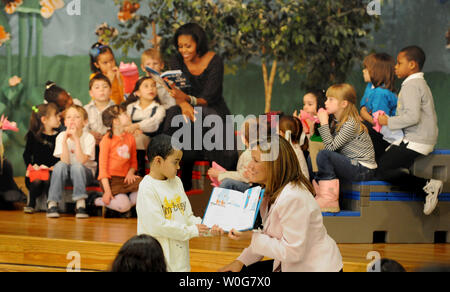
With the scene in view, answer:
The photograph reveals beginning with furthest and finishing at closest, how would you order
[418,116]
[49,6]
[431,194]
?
[49,6] < [418,116] < [431,194]

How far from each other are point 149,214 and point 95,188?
3.24m

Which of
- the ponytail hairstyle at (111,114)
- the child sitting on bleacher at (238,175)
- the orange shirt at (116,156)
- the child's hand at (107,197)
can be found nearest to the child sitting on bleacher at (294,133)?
the child sitting on bleacher at (238,175)

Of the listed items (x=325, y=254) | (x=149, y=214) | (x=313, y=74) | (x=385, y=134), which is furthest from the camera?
(x=313, y=74)

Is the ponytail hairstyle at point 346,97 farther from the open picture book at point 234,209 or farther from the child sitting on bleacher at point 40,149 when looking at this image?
the child sitting on bleacher at point 40,149

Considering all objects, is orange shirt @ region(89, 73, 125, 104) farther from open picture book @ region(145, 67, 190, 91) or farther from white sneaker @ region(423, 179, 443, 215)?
white sneaker @ region(423, 179, 443, 215)

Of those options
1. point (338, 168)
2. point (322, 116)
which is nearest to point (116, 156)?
point (322, 116)

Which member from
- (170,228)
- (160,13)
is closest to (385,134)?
(160,13)

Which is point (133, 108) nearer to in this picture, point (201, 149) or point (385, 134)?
point (201, 149)

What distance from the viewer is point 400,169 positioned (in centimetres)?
488

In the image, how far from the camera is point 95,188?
595cm

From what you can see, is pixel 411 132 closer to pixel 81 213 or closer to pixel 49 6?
pixel 81 213

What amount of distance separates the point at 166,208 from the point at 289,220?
0.64m

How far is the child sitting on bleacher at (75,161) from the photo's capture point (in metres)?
5.80
